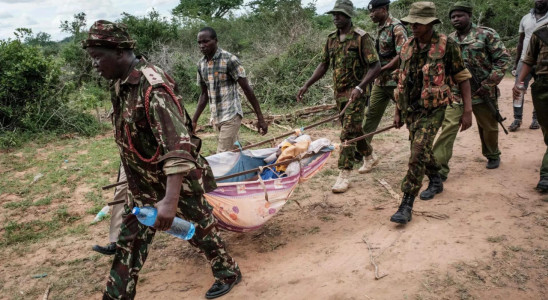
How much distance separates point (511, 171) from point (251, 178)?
3067mm

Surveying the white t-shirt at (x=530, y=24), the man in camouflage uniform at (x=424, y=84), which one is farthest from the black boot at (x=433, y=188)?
the white t-shirt at (x=530, y=24)

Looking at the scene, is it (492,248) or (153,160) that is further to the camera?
(492,248)

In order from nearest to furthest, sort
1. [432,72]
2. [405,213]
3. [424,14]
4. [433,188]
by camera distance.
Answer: [424,14] → [432,72] → [405,213] → [433,188]

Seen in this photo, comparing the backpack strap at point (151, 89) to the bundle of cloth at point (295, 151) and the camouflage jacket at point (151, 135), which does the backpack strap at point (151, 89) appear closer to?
the camouflage jacket at point (151, 135)

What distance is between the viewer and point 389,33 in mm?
4715

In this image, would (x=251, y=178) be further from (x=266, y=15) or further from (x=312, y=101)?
(x=266, y=15)

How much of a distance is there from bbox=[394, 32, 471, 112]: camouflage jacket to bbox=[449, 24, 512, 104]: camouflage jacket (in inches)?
39.3

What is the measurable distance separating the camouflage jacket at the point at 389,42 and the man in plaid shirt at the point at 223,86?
1570mm

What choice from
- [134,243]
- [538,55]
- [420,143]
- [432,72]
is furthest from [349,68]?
[134,243]

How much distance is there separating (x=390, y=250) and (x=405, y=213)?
48 centimetres

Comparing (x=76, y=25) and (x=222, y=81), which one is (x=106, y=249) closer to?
(x=222, y=81)

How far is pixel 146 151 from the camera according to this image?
2367 mm

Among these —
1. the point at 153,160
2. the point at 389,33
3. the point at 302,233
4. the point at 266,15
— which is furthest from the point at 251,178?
the point at 266,15

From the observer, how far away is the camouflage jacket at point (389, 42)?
4.59m
